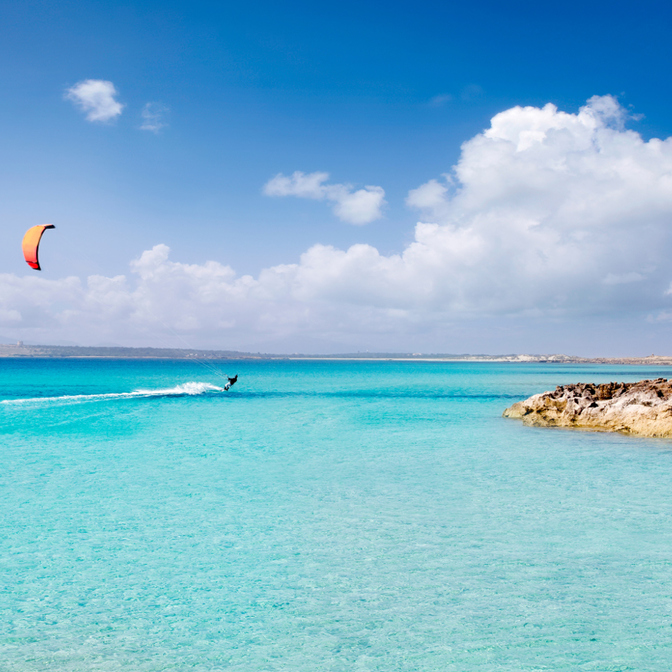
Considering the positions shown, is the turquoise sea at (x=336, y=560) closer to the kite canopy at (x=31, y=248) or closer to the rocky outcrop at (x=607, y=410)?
the rocky outcrop at (x=607, y=410)

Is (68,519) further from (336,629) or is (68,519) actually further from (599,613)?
(599,613)

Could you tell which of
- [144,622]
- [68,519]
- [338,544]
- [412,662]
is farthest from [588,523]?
[68,519]

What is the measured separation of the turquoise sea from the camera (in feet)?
19.0

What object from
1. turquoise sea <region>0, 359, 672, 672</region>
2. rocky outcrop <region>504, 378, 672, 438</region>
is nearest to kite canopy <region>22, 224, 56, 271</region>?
turquoise sea <region>0, 359, 672, 672</region>

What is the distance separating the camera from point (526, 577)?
24.7 feet

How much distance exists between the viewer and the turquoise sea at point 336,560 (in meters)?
5.80

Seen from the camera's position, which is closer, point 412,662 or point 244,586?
point 412,662

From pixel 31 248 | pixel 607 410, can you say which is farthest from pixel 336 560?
pixel 607 410

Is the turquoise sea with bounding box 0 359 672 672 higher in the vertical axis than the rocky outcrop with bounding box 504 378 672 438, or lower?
lower

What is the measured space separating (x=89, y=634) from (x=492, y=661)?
15.5 feet

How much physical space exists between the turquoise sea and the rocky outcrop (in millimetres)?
3692

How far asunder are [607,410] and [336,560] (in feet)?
62.0

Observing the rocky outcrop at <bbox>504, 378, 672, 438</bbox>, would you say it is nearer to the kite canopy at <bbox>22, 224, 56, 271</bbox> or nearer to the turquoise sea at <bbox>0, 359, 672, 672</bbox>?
the turquoise sea at <bbox>0, 359, 672, 672</bbox>

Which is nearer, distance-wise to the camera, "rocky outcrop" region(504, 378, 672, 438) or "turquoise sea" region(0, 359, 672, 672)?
"turquoise sea" region(0, 359, 672, 672)
